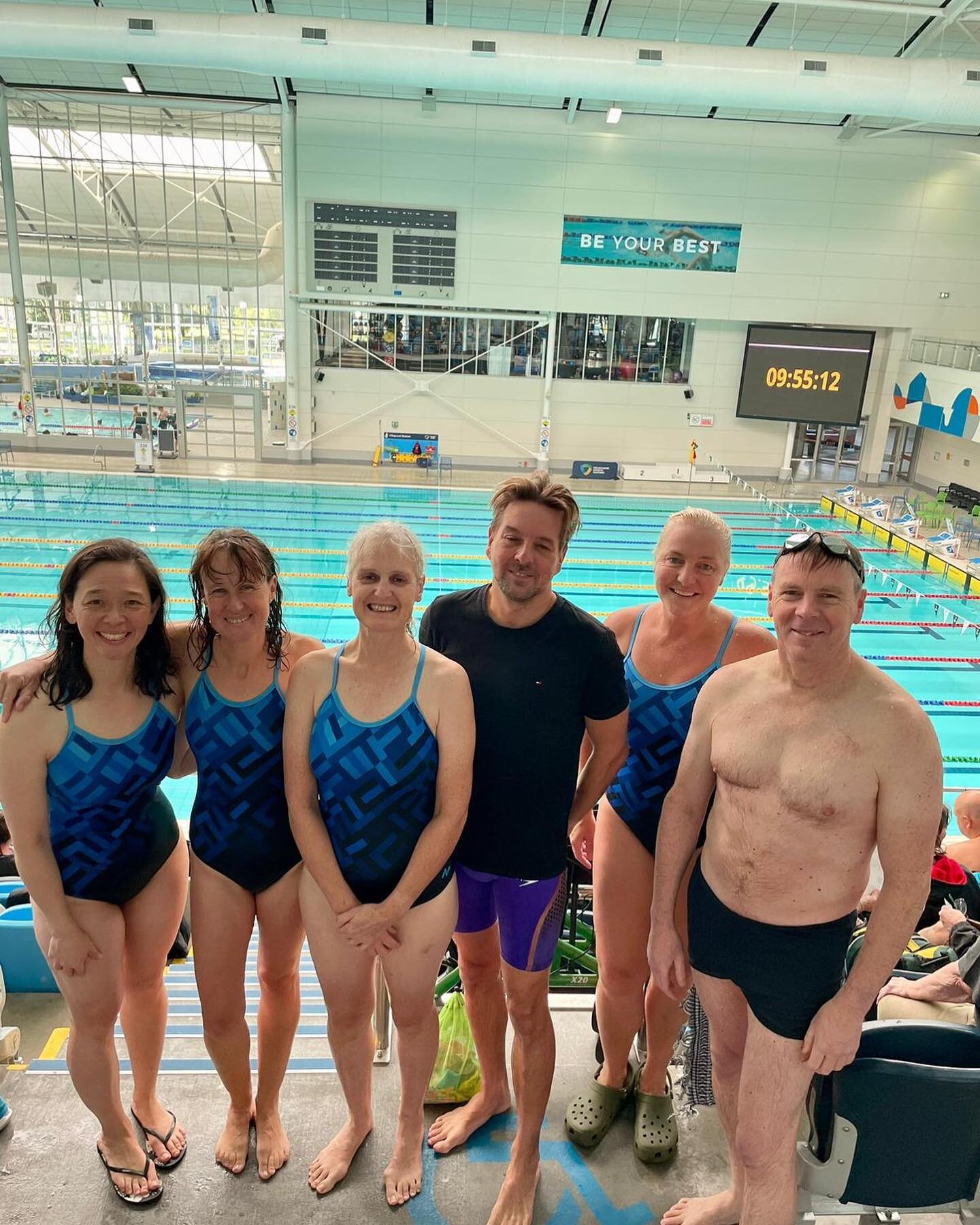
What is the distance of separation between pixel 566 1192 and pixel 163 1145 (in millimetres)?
1022

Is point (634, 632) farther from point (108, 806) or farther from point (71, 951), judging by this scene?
point (71, 951)

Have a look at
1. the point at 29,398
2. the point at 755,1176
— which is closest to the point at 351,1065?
the point at 755,1176

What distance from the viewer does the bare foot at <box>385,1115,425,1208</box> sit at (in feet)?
6.87

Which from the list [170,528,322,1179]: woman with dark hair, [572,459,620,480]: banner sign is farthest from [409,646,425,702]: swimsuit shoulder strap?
[572,459,620,480]: banner sign

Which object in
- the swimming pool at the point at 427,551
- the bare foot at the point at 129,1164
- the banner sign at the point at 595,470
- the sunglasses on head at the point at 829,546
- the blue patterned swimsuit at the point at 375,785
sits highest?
the sunglasses on head at the point at 829,546

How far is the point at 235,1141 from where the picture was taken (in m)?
2.21

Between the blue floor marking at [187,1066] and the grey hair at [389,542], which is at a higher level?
the grey hair at [389,542]

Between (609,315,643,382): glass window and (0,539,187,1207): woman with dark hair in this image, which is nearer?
(0,539,187,1207): woman with dark hair

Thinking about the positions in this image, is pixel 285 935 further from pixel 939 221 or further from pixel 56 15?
pixel 939 221

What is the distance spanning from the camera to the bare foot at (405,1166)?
2.09 meters

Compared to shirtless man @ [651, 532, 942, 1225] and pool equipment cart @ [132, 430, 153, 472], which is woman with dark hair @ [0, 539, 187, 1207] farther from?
Answer: pool equipment cart @ [132, 430, 153, 472]

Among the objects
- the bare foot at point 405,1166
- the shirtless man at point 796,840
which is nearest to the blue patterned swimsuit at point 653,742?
the shirtless man at point 796,840

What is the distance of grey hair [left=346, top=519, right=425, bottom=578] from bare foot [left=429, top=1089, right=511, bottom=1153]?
147 cm

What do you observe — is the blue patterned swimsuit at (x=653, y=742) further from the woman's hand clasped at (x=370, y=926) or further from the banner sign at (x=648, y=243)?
the banner sign at (x=648, y=243)
